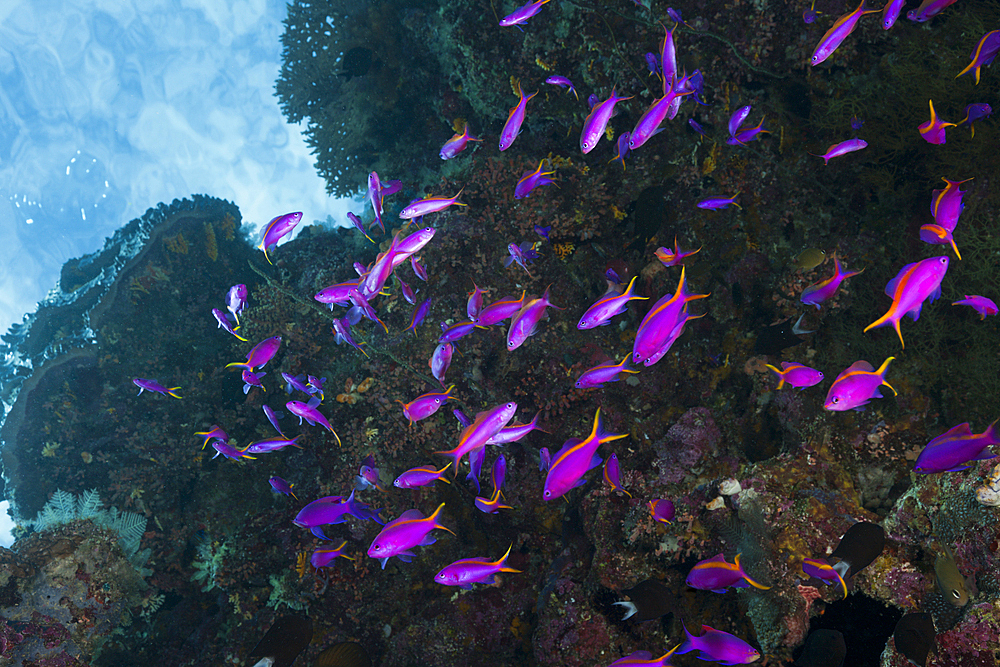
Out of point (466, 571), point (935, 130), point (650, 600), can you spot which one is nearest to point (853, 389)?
point (650, 600)

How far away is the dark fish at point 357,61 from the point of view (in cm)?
752

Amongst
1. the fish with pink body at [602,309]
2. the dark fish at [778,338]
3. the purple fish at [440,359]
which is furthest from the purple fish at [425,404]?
the dark fish at [778,338]

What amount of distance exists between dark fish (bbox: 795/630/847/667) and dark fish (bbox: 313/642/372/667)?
157 inches

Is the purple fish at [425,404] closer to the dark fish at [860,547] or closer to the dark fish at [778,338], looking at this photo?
the dark fish at [860,547]

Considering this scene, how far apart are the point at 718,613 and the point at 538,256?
4183 mm

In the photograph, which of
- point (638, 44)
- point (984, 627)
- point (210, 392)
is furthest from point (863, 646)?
point (210, 392)

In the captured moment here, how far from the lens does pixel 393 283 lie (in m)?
5.88

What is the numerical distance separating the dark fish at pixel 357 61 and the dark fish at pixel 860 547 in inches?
374

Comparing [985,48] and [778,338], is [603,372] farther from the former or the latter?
[985,48]

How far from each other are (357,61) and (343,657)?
30.2ft

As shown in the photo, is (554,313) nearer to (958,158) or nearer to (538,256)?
(538,256)

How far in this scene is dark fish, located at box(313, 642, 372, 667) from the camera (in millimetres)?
4164

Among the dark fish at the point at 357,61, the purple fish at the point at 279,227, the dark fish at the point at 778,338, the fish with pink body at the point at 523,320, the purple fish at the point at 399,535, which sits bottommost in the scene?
the dark fish at the point at 778,338

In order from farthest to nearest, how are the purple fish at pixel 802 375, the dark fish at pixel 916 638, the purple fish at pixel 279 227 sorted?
the purple fish at pixel 279 227 → the purple fish at pixel 802 375 → the dark fish at pixel 916 638
